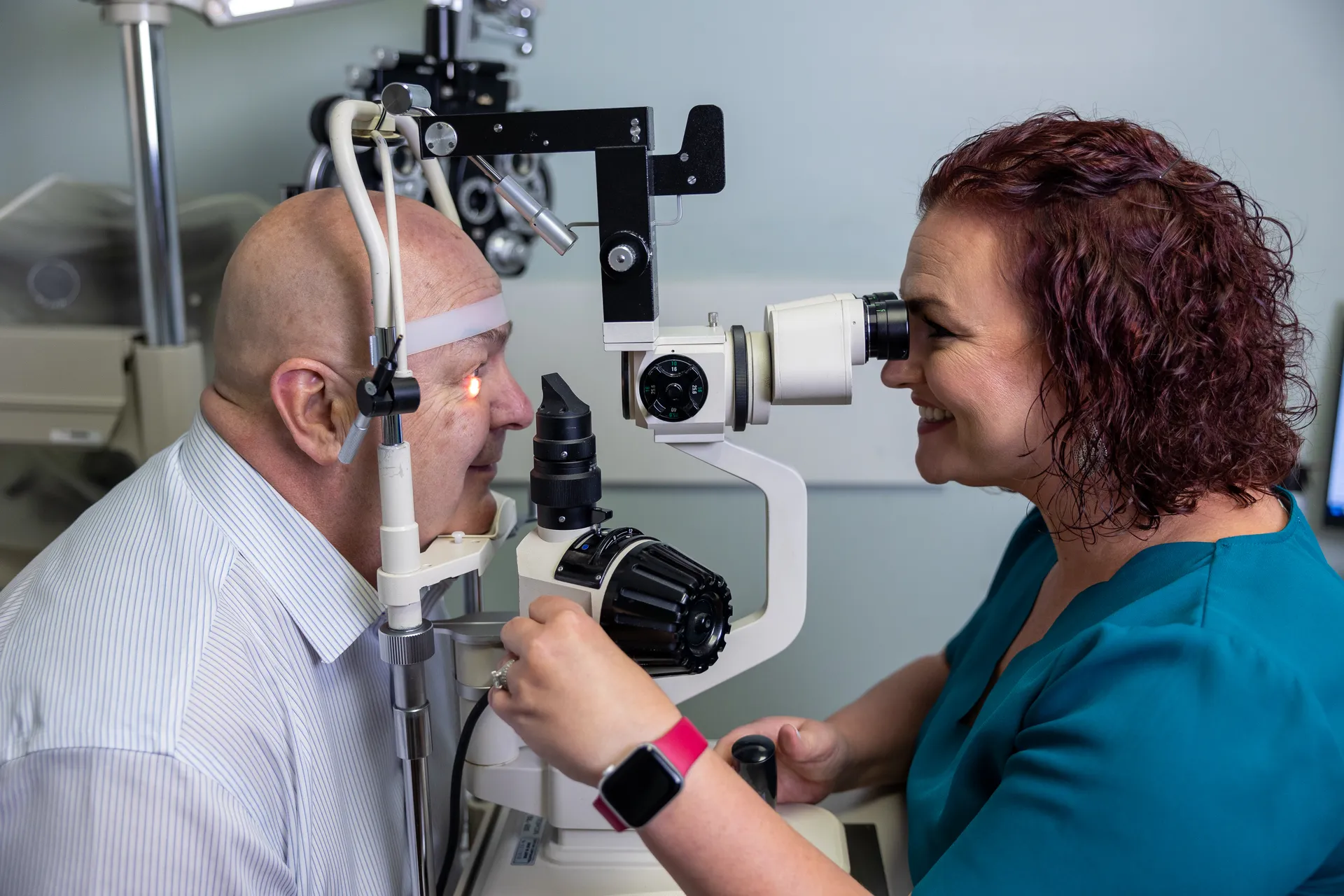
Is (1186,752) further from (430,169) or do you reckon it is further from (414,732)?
(430,169)

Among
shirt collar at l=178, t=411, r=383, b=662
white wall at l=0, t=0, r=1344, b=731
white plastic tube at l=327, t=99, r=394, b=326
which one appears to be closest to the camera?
white plastic tube at l=327, t=99, r=394, b=326

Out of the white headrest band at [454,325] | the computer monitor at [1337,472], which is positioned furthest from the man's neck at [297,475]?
the computer monitor at [1337,472]

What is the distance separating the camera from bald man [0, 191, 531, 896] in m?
0.80

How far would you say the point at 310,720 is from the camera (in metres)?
0.99

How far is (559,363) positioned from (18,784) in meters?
1.19

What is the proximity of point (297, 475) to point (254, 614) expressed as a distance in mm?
159

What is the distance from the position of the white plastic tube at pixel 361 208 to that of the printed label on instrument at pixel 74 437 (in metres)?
0.97

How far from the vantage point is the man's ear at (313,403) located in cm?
99

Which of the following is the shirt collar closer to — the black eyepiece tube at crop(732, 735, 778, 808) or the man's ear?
the man's ear

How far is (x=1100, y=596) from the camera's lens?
0.97 metres

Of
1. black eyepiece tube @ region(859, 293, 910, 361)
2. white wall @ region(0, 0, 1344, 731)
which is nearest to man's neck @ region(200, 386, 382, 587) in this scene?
black eyepiece tube @ region(859, 293, 910, 361)

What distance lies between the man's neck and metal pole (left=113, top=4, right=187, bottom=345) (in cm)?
59

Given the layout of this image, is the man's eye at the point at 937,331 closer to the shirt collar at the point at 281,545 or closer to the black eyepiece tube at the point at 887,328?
the black eyepiece tube at the point at 887,328

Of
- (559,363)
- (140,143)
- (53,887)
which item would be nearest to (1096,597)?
(53,887)
